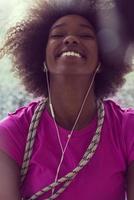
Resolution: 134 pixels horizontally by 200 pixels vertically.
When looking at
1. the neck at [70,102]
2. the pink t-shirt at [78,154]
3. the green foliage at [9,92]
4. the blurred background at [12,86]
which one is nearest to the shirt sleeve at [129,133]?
the pink t-shirt at [78,154]

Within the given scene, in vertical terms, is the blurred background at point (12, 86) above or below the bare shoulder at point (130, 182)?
above

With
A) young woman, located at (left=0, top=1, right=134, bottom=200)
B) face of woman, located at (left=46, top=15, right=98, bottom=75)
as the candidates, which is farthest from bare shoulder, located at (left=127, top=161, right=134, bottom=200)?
face of woman, located at (left=46, top=15, right=98, bottom=75)

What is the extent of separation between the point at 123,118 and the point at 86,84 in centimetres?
15

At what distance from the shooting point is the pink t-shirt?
1.21 m

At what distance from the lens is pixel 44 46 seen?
1.47 metres

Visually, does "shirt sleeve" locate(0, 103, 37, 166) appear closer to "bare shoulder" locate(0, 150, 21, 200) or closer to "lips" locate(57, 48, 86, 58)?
"bare shoulder" locate(0, 150, 21, 200)

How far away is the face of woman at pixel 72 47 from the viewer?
1.27m

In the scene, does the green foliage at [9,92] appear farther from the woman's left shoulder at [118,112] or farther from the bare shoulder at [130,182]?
the bare shoulder at [130,182]

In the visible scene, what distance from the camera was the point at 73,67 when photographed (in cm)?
126

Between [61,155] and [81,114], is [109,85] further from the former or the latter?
[61,155]

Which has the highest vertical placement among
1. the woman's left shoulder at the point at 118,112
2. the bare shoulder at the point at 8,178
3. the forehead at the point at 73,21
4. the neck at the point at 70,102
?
the forehead at the point at 73,21

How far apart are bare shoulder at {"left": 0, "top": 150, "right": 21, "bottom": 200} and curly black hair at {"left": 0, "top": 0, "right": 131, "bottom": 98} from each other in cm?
32

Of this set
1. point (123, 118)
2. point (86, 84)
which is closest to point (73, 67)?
point (86, 84)

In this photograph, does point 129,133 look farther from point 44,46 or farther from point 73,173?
point 44,46
